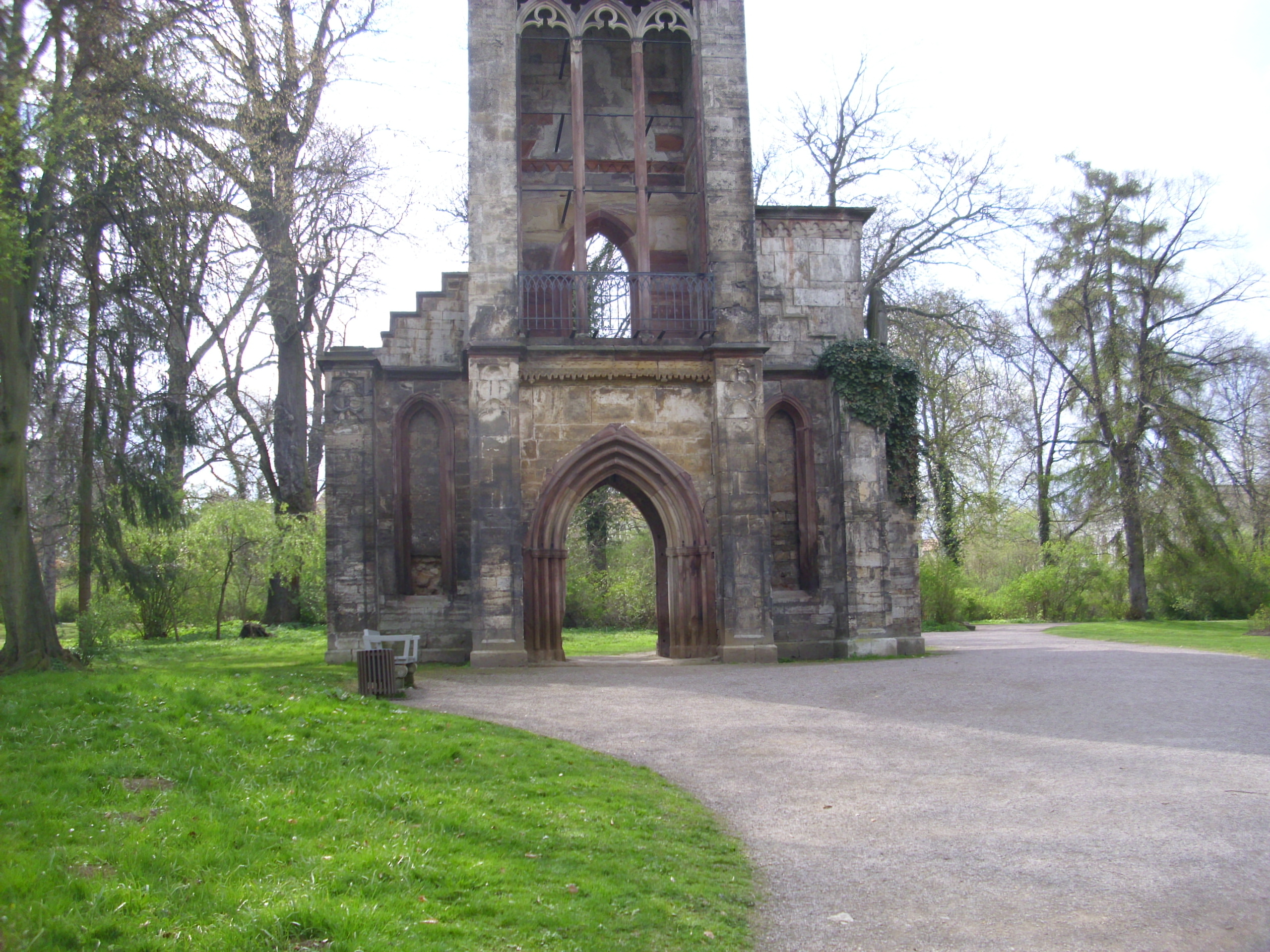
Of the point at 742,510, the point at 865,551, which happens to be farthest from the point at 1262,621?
the point at 742,510

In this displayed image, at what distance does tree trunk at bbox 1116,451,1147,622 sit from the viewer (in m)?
28.1

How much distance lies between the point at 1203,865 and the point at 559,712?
6315mm

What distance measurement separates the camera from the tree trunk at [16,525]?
39.9ft

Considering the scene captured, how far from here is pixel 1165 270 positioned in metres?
29.6

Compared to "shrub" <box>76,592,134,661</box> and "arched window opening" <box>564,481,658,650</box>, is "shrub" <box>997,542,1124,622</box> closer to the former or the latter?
"arched window opening" <box>564,481,658,650</box>

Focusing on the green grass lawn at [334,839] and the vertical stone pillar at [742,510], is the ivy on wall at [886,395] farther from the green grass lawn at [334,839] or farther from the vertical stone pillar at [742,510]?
the green grass lawn at [334,839]

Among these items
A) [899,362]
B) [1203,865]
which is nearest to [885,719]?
[1203,865]

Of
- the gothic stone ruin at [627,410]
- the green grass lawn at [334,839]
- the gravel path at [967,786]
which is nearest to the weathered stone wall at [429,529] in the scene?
the gothic stone ruin at [627,410]

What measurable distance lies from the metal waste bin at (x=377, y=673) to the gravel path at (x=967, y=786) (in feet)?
1.37

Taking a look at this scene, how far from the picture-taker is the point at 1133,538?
28312 mm

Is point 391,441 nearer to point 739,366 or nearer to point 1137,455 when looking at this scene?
point 739,366

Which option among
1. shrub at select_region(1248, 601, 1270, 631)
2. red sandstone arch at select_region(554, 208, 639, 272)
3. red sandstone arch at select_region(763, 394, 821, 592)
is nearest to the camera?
red sandstone arch at select_region(763, 394, 821, 592)

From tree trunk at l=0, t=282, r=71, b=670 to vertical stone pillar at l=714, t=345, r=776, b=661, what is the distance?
911cm

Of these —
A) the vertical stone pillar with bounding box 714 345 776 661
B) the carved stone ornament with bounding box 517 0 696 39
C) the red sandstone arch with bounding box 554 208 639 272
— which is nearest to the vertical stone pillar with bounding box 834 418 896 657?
the vertical stone pillar with bounding box 714 345 776 661
